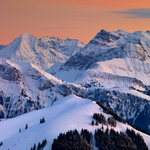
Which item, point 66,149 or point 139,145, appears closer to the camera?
point 66,149

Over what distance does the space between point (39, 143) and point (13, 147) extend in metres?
19.3

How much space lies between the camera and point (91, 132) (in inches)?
7835

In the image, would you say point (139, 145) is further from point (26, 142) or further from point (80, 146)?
point (26, 142)

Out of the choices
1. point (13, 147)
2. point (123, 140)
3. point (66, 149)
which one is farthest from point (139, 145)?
point (13, 147)

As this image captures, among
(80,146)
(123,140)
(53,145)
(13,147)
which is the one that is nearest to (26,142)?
(13,147)

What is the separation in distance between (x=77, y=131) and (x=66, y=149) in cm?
2059

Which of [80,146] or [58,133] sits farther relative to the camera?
[58,133]

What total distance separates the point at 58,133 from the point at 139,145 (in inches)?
1887

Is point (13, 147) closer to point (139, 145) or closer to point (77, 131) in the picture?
point (77, 131)

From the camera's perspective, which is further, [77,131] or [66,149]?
[77,131]

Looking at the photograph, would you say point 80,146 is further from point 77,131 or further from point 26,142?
point 26,142

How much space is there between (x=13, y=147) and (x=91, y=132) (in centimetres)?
4637

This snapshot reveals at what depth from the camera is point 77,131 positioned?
198m

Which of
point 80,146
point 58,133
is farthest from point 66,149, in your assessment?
point 58,133
